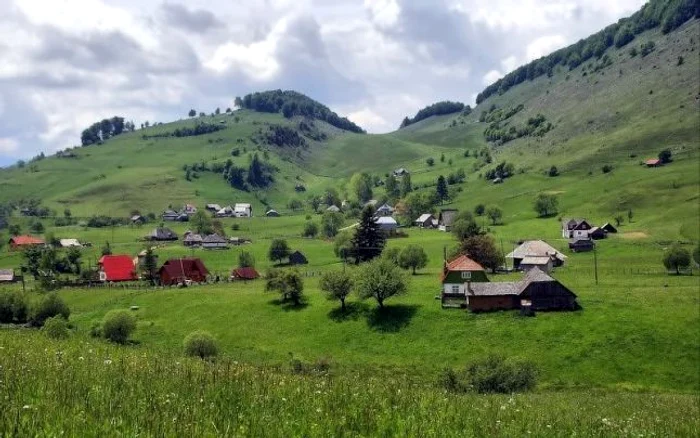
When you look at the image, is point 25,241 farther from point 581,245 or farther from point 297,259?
point 581,245

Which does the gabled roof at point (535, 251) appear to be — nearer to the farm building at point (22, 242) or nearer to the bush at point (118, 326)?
the bush at point (118, 326)

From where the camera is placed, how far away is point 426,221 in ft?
586

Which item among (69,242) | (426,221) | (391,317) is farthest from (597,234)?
(69,242)

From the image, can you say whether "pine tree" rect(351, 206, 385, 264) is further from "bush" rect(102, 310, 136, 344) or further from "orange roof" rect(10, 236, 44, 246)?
"orange roof" rect(10, 236, 44, 246)

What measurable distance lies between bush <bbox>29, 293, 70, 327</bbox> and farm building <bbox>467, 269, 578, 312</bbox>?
5752cm

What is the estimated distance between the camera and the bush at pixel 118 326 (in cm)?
6744

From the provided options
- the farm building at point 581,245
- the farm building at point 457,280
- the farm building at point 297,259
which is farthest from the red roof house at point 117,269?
the farm building at point 581,245

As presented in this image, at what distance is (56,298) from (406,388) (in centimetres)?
8193

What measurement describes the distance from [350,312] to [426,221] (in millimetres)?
107006

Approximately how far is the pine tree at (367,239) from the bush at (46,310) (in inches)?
2093

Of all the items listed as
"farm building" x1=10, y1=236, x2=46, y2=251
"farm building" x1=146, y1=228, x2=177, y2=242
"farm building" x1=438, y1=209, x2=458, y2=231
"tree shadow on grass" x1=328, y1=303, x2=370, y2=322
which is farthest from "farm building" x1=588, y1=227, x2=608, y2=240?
"farm building" x1=10, y1=236, x2=46, y2=251

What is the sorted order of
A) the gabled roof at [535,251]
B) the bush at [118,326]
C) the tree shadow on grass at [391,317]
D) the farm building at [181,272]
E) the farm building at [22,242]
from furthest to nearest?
the farm building at [22,242], the farm building at [181,272], the gabled roof at [535,251], the tree shadow on grass at [391,317], the bush at [118,326]

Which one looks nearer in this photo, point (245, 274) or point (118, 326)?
point (118, 326)

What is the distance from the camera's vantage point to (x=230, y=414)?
Answer: 9.28 metres
